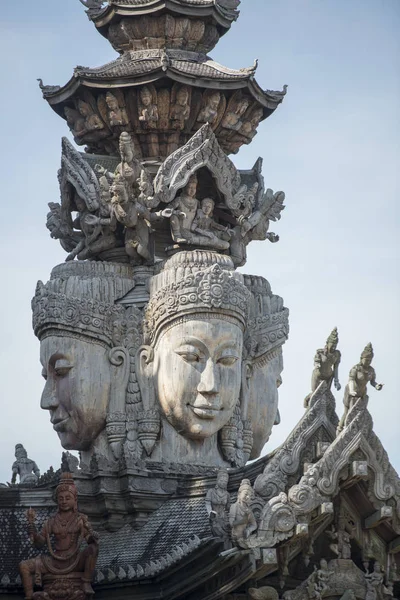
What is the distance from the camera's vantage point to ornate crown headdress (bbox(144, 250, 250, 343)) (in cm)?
4662

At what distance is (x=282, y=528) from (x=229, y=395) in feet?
20.4

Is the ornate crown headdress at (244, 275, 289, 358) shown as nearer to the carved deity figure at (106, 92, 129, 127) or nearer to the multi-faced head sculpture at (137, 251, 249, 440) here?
the multi-faced head sculpture at (137, 251, 249, 440)

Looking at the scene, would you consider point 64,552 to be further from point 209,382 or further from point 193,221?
point 193,221

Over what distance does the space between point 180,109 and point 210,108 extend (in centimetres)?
58

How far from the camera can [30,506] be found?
46.1m

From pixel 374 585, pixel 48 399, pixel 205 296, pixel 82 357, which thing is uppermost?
pixel 205 296

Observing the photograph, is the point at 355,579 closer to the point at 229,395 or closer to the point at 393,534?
the point at 393,534

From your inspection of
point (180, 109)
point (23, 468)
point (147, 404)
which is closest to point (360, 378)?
point (147, 404)

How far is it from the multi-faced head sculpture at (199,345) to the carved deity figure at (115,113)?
11.2ft

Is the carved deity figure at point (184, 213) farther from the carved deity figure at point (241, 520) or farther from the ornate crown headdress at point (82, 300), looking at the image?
the carved deity figure at point (241, 520)

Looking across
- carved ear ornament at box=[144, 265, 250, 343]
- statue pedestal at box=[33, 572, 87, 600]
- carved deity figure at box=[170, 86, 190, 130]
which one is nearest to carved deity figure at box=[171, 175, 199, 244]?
carved ear ornament at box=[144, 265, 250, 343]

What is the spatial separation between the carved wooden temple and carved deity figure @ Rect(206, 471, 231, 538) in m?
0.03

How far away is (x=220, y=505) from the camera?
139 feet

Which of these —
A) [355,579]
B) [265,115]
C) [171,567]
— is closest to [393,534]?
[355,579]
